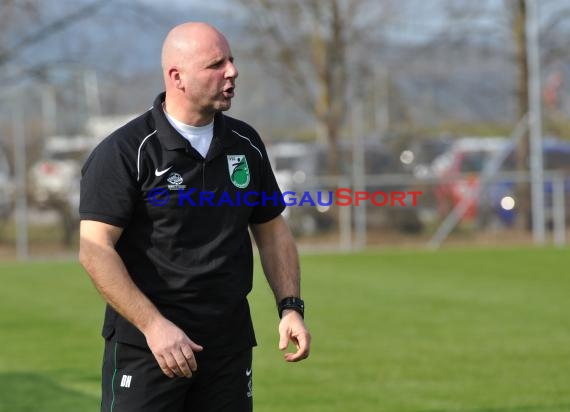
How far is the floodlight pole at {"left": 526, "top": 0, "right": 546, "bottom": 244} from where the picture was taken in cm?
2836

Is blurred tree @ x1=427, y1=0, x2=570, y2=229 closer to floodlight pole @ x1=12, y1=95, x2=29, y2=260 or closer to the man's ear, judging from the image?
floodlight pole @ x1=12, y1=95, x2=29, y2=260

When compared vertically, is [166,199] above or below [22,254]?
below

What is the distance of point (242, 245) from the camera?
183 inches

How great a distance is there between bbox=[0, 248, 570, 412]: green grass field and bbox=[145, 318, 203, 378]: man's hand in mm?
4229

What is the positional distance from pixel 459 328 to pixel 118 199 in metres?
8.90

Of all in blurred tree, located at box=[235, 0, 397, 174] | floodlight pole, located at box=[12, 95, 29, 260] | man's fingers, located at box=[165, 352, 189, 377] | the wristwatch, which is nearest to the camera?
man's fingers, located at box=[165, 352, 189, 377]

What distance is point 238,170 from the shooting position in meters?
4.65

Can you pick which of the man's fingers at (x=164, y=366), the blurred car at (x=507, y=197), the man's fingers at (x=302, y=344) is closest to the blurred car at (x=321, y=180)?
the blurred car at (x=507, y=197)

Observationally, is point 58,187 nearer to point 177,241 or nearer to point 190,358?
point 177,241

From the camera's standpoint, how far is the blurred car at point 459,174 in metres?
28.8

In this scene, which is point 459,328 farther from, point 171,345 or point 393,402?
point 171,345

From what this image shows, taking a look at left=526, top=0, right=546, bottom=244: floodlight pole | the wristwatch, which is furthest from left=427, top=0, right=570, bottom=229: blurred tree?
the wristwatch

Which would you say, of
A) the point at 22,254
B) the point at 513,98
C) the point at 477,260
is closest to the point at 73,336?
the point at 477,260

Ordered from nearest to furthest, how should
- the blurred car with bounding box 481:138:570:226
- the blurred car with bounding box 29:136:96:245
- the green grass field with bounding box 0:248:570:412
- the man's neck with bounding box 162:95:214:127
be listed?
the man's neck with bounding box 162:95:214:127 → the green grass field with bounding box 0:248:570:412 → the blurred car with bounding box 29:136:96:245 → the blurred car with bounding box 481:138:570:226
